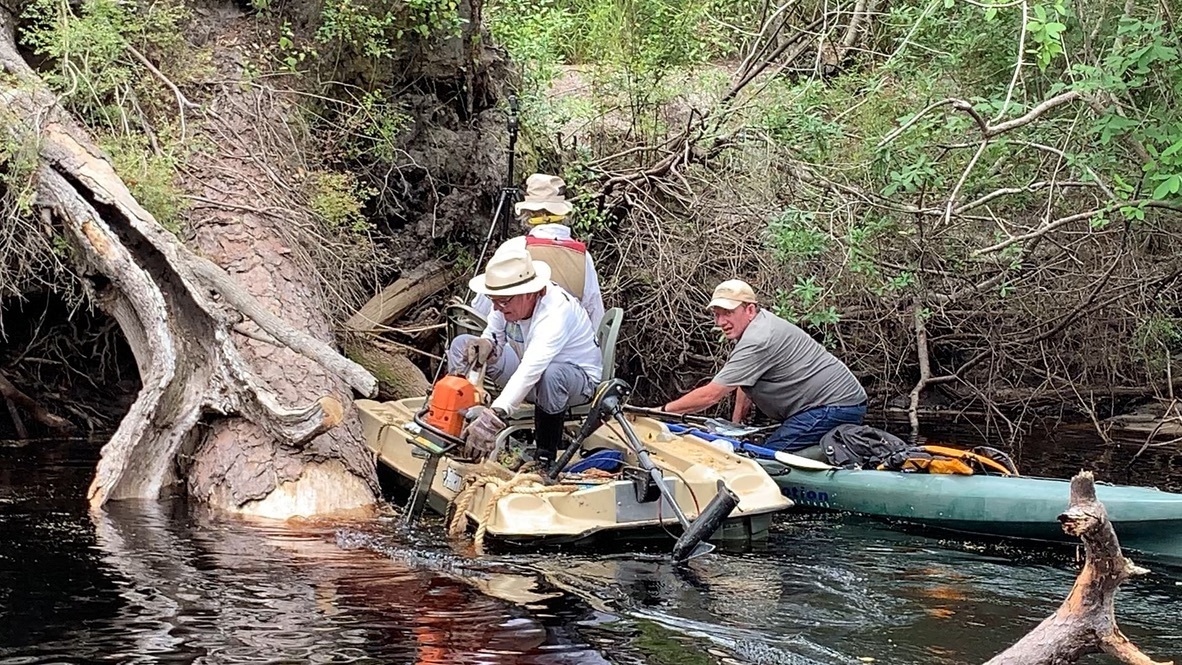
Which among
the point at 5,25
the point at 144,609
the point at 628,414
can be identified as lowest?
the point at 144,609

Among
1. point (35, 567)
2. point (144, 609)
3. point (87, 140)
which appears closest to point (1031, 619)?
point (144, 609)

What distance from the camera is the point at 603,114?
12406 mm

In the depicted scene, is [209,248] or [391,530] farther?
[209,248]

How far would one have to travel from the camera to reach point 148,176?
8086 millimetres

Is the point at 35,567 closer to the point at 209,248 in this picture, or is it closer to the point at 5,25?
the point at 209,248

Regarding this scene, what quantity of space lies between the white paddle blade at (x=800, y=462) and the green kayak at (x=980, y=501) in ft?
0.05

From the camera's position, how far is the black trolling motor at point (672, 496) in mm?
6113

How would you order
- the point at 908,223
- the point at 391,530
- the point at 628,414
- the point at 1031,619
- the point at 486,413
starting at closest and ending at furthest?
1. the point at 1031,619
2. the point at 486,413
3. the point at 391,530
4. the point at 628,414
5. the point at 908,223

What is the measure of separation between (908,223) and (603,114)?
11.7 feet

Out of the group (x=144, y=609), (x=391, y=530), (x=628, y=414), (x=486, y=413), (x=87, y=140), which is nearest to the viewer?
(x=144, y=609)

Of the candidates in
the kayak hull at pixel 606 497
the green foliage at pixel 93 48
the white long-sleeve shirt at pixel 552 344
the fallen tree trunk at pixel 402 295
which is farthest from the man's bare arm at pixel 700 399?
the green foliage at pixel 93 48

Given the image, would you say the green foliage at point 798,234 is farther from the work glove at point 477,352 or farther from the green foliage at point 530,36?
the green foliage at point 530,36

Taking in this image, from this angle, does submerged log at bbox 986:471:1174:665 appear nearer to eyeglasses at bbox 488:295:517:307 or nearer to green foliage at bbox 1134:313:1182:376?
eyeglasses at bbox 488:295:517:307

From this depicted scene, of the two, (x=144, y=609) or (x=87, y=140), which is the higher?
(x=87, y=140)
